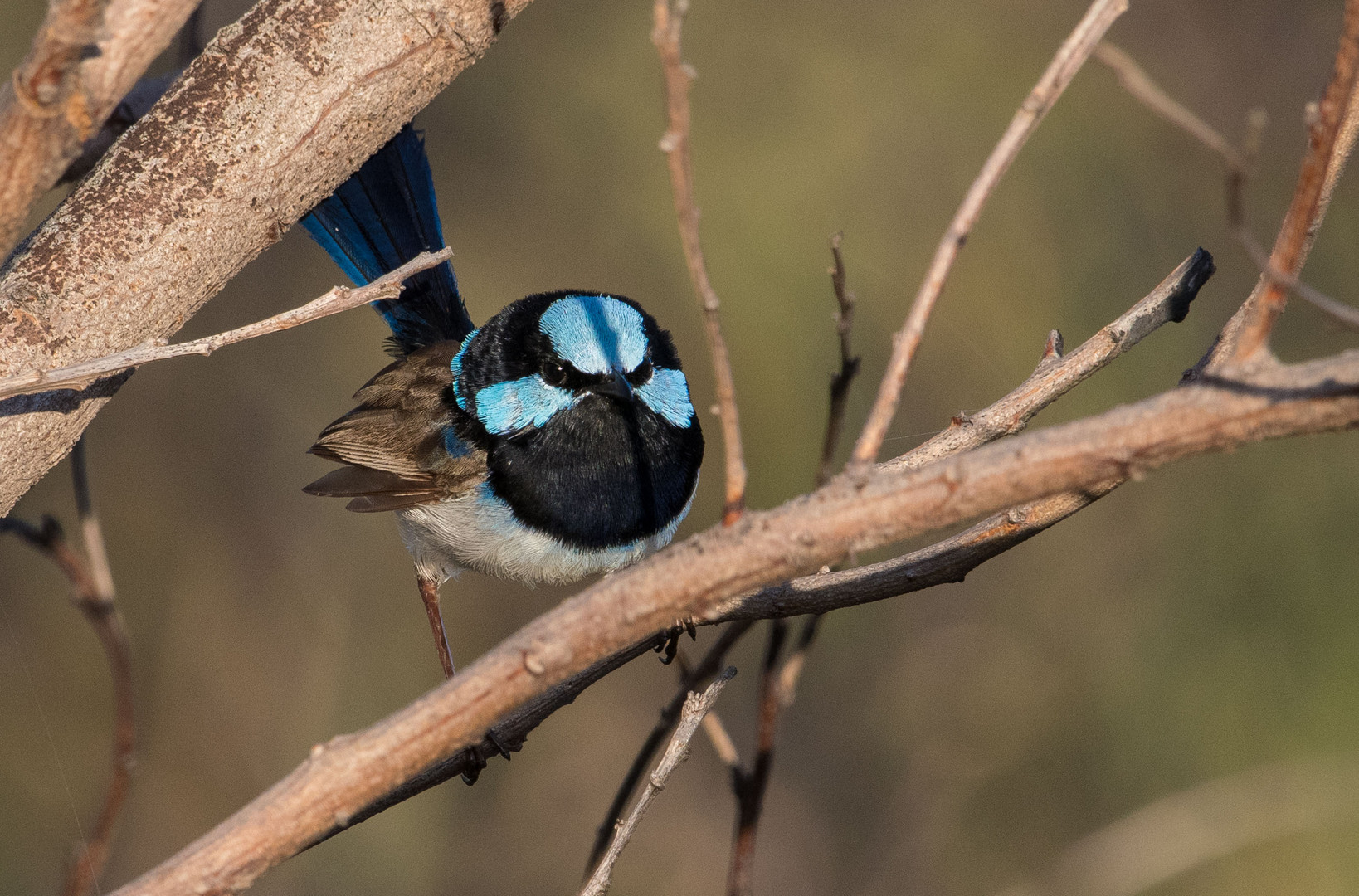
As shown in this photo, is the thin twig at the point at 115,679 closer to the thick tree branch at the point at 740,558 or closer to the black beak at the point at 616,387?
the black beak at the point at 616,387

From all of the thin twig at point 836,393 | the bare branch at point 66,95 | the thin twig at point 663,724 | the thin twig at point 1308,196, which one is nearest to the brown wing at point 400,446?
the thin twig at point 663,724

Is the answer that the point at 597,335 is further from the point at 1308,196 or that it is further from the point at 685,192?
the point at 1308,196

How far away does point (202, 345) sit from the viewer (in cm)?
164

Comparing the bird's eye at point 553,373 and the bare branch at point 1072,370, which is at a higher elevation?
the bird's eye at point 553,373

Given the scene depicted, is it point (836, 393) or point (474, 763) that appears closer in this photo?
point (836, 393)

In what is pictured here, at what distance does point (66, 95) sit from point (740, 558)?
0.98m

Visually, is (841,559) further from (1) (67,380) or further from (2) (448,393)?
(2) (448,393)

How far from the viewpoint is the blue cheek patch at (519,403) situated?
2873 mm

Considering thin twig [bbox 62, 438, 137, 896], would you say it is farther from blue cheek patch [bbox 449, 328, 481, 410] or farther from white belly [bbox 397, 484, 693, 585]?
blue cheek patch [bbox 449, 328, 481, 410]

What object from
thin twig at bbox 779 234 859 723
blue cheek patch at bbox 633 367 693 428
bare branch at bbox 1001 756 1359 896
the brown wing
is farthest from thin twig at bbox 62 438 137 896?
bare branch at bbox 1001 756 1359 896

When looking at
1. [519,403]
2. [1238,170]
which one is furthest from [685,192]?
[519,403]

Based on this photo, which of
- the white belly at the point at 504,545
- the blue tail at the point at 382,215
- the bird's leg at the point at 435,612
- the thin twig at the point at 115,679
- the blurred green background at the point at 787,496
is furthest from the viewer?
the blurred green background at the point at 787,496

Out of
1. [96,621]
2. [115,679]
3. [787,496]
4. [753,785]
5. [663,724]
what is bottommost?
[753,785]

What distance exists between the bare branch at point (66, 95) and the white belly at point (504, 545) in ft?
5.15
